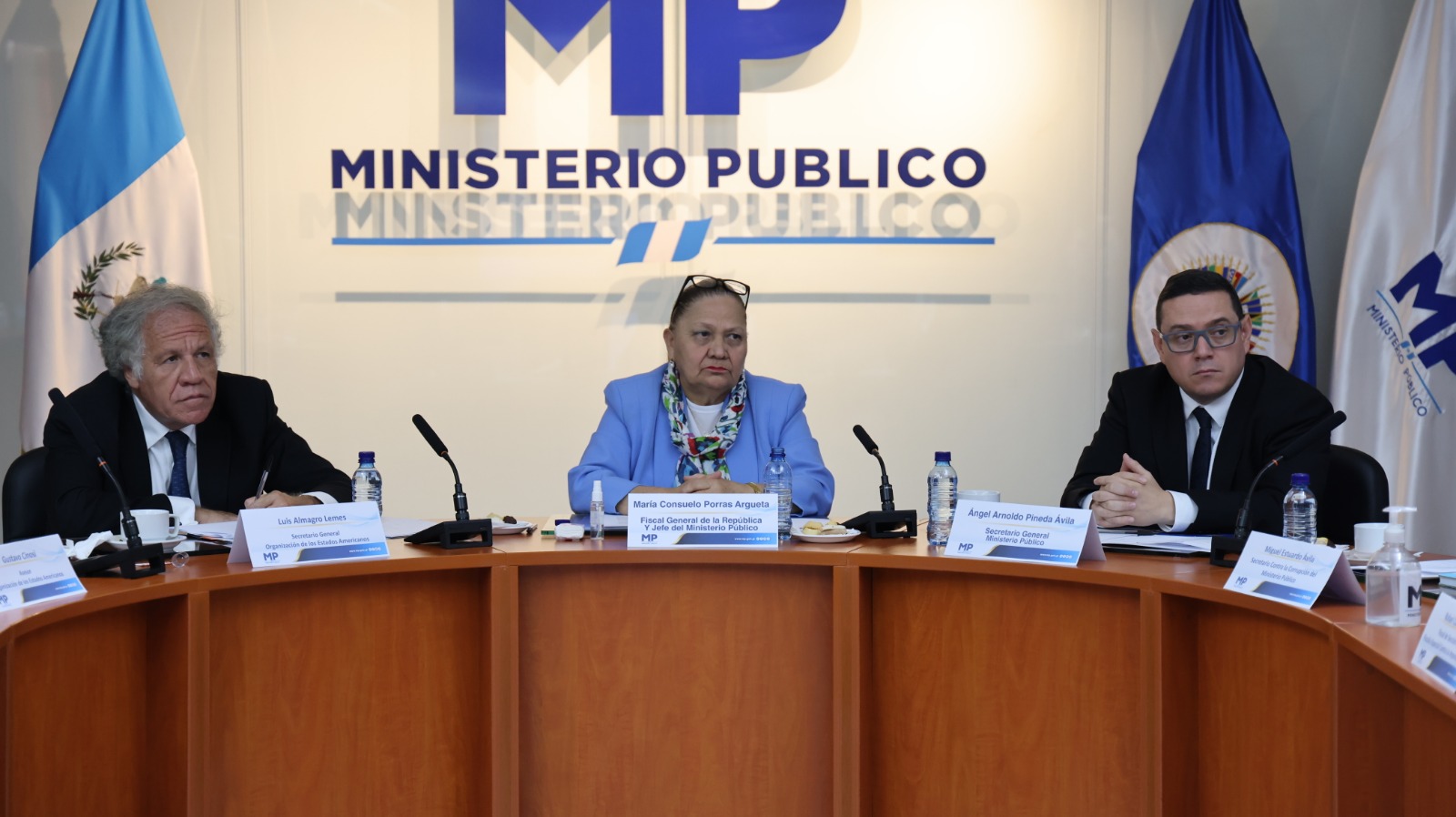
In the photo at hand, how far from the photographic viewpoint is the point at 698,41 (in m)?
4.52

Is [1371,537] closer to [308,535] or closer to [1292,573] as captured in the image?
[1292,573]

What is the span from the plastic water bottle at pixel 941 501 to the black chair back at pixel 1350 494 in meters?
0.81

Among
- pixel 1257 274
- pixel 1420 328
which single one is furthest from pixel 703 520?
pixel 1420 328

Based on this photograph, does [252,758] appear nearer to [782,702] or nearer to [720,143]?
[782,702]

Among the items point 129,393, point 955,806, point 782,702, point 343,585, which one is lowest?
point 955,806

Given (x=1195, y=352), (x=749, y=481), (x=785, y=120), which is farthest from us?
(x=785, y=120)

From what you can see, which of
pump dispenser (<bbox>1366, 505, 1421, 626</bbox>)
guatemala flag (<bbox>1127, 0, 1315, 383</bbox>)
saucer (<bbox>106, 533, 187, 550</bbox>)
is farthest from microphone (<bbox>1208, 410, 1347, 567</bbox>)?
guatemala flag (<bbox>1127, 0, 1315, 383</bbox>)

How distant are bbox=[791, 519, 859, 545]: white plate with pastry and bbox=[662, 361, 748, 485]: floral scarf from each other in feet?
1.42

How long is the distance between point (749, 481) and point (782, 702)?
0.80m

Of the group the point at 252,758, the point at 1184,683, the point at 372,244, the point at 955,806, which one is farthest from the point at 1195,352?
the point at 372,244

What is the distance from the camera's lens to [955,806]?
237 centimetres

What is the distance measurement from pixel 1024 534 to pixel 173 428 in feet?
6.43

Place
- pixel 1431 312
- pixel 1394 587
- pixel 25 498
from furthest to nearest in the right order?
pixel 1431 312
pixel 25 498
pixel 1394 587

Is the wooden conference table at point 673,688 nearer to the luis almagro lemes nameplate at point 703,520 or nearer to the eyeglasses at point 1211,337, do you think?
the luis almagro lemes nameplate at point 703,520
